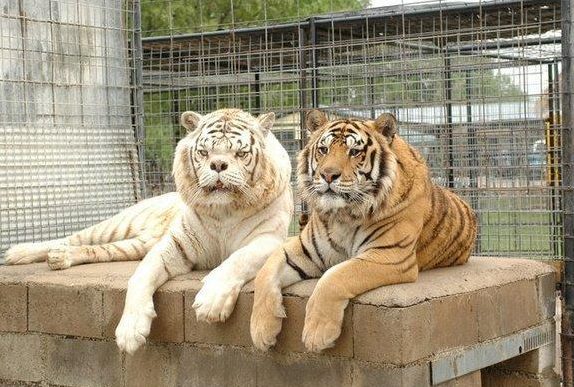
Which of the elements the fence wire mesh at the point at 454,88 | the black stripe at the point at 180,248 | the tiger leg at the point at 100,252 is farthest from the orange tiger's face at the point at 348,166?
the tiger leg at the point at 100,252

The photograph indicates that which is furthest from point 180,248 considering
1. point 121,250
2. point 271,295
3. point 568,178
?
point 568,178

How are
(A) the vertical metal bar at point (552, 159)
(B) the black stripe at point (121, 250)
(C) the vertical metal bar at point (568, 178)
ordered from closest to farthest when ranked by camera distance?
(C) the vertical metal bar at point (568, 178)
(B) the black stripe at point (121, 250)
(A) the vertical metal bar at point (552, 159)

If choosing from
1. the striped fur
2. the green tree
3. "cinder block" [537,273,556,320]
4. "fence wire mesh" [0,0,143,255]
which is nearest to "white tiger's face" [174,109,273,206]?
the striped fur

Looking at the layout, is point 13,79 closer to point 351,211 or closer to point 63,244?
point 63,244

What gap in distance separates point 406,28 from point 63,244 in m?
3.93

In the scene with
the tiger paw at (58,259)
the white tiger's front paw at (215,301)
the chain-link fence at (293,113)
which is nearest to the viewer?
the white tiger's front paw at (215,301)

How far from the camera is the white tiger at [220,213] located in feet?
17.1

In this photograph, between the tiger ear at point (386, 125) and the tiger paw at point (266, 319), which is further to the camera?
the tiger ear at point (386, 125)

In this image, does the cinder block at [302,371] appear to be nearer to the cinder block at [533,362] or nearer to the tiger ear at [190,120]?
Answer: the tiger ear at [190,120]

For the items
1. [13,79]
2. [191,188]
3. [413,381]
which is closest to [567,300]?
[413,381]

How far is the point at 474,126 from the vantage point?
24.9 feet

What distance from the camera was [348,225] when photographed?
491cm

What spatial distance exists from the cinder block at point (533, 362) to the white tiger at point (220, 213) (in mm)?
1540

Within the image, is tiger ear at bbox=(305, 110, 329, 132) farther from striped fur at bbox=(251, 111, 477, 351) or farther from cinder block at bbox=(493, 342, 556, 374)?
cinder block at bbox=(493, 342, 556, 374)
